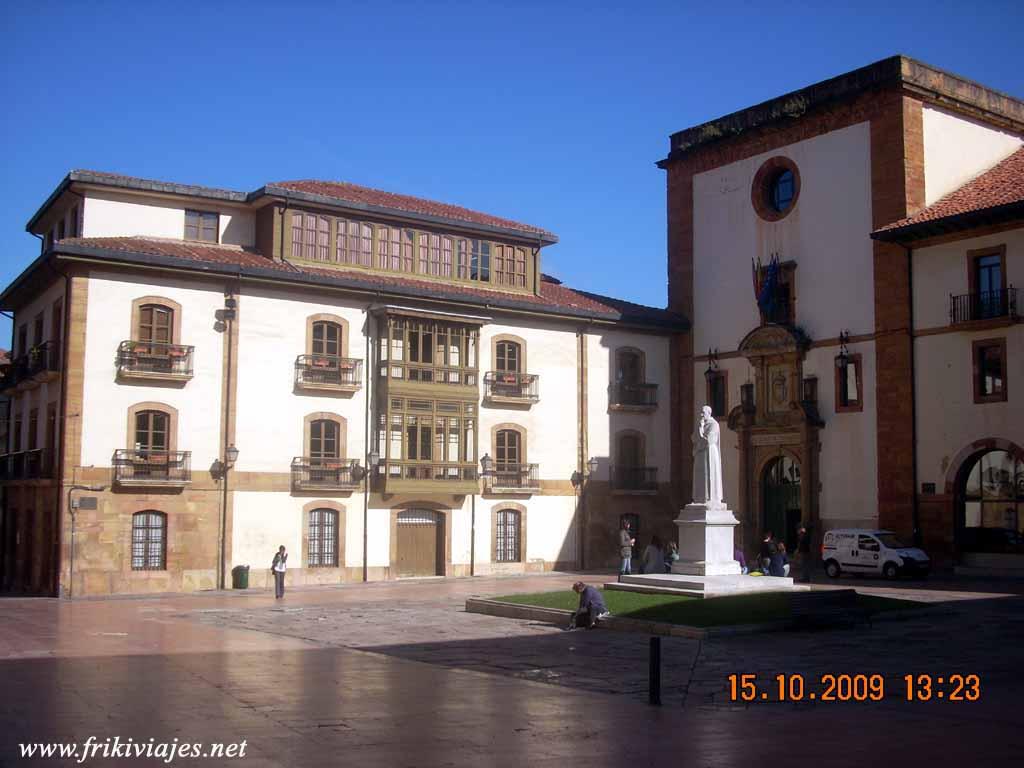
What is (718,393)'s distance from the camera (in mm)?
44250

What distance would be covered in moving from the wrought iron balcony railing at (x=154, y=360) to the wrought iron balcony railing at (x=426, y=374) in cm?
656

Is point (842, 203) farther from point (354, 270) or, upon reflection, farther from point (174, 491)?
point (174, 491)

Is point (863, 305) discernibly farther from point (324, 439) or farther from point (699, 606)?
point (699, 606)

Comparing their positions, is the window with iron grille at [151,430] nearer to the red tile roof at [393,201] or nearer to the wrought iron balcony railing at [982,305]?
the red tile roof at [393,201]

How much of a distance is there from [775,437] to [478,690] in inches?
1132

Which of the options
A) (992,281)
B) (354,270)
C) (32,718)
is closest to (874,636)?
(32,718)

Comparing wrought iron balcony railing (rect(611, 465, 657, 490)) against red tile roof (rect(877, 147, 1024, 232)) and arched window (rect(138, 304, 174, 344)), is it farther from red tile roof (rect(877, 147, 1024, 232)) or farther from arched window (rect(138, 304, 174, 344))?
arched window (rect(138, 304, 174, 344))

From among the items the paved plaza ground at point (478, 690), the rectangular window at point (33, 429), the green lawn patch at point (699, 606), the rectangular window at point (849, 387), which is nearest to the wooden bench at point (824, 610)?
the green lawn patch at point (699, 606)

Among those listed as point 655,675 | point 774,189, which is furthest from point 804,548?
point 655,675

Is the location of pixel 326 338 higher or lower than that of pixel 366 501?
higher

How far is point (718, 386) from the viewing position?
4428 centimetres

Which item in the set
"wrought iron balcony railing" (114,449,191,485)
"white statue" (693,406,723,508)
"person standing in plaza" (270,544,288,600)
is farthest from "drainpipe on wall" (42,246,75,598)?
"white statue" (693,406,723,508)

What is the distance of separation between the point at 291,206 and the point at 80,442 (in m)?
10.5

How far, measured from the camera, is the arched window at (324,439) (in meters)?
36.9
